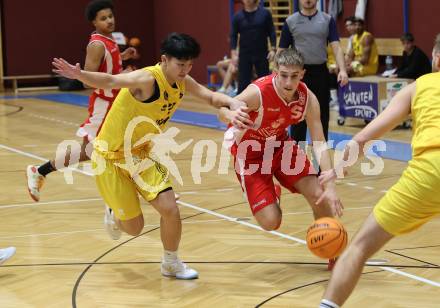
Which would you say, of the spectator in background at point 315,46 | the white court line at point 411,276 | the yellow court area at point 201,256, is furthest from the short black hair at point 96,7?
the white court line at point 411,276

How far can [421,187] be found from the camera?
12.5ft

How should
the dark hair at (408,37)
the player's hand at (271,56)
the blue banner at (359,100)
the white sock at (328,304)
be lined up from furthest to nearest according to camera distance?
the dark hair at (408,37)
the blue banner at (359,100)
the player's hand at (271,56)
the white sock at (328,304)

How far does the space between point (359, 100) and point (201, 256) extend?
7.02m

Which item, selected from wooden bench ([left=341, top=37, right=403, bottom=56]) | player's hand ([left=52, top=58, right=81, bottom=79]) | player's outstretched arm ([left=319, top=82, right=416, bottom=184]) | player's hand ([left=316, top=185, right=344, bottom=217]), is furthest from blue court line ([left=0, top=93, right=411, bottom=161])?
player's outstretched arm ([left=319, top=82, right=416, bottom=184])

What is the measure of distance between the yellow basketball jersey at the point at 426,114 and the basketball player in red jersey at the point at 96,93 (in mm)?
4114

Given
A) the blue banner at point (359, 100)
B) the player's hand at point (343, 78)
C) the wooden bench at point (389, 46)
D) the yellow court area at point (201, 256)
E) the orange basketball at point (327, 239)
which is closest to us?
the orange basketball at point (327, 239)

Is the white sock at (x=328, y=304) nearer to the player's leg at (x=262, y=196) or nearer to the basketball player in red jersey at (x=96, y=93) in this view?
the player's leg at (x=262, y=196)

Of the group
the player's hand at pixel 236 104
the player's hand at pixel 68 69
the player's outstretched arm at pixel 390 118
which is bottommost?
the player's hand at pixel 236 104

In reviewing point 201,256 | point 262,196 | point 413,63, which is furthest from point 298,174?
point 413,63

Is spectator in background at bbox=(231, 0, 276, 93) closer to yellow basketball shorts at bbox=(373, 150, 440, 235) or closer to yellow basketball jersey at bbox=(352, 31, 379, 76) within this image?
yellow basketball jersey at bbox=(352, 31, 379, 76)

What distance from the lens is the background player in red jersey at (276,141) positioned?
18.4 ft

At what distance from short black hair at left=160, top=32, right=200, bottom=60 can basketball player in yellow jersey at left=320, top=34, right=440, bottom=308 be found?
1.70 metres

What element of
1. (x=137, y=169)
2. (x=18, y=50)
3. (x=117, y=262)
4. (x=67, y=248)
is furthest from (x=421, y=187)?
(x=18, y=50)

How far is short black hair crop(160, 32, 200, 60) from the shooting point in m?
5.37
